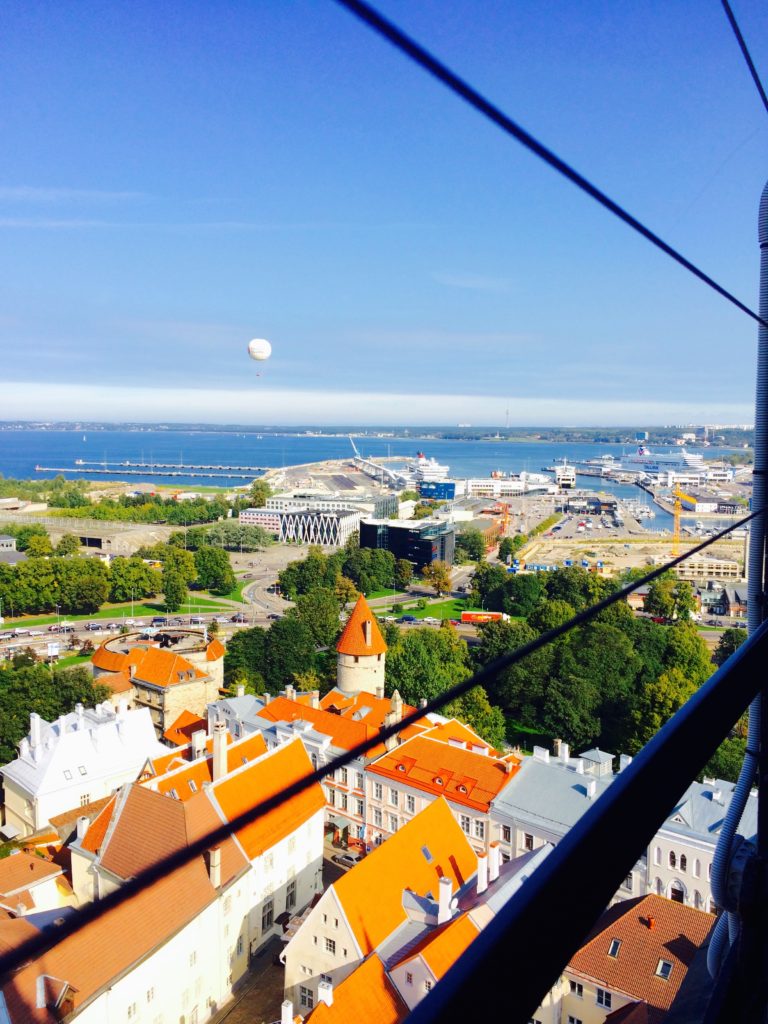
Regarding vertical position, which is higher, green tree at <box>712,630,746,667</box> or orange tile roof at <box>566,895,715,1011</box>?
orange tile roof at <box>566,895,715,1011</box>

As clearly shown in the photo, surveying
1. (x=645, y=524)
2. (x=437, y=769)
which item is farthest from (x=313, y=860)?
(x=645, y=524)

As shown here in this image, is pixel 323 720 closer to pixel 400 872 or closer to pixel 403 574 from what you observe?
pixel 400 872

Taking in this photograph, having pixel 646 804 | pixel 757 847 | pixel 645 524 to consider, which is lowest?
pixel 645 524

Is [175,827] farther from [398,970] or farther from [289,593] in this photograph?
[289,593]

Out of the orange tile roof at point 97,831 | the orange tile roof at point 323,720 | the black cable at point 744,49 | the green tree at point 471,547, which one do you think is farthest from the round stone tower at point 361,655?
the green tree at point 471,547

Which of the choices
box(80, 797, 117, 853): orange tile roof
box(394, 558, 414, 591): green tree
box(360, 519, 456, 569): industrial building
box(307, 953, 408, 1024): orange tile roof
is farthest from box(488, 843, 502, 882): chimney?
box(360, 519, 456, 569): industrial building

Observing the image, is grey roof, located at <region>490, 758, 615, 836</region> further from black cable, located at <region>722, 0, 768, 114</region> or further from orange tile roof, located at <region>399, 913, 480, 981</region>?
black cable, located at <region>722, 0, 768, 114</region>
